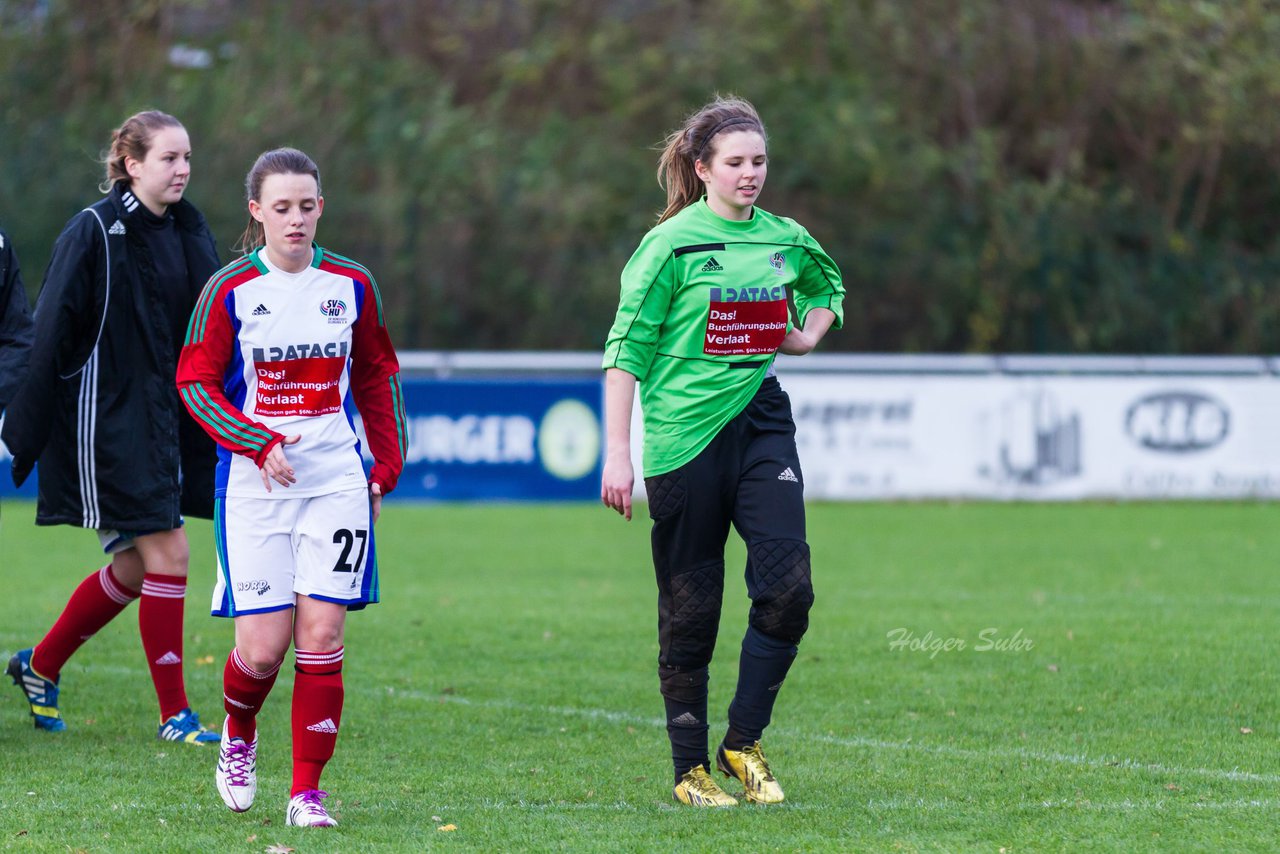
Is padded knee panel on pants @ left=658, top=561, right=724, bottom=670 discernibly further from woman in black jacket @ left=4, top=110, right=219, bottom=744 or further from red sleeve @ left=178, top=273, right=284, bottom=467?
woman in black jacket @ left=4, top=110, right=219, bottom=744

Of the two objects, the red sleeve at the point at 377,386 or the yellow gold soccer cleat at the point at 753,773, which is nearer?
the red sleeve at the point at 377,386

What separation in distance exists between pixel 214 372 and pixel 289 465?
365 mm

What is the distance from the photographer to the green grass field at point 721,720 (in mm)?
4906

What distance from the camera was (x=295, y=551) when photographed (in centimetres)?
495

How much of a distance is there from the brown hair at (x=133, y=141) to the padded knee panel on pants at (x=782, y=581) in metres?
2.60

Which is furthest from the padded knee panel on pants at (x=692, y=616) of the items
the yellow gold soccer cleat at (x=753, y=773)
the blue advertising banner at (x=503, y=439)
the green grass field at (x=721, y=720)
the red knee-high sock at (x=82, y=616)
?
the blue advertising banner at (x=503, y=439)

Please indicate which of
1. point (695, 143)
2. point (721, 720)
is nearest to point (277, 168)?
point (695, 143)

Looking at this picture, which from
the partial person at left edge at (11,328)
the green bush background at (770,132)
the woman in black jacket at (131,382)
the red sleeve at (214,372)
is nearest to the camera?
the red sleeve at (214,372)

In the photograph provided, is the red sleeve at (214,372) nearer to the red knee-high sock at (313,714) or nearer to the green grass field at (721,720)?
the red knee-high sock at (313,714)

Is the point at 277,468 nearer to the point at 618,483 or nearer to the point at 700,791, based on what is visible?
the point at 618,483

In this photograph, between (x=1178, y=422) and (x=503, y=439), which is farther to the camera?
(x=1178, y=422)

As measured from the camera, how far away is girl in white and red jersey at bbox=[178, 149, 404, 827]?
4.89 metres

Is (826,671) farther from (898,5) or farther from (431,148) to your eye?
(898,5)

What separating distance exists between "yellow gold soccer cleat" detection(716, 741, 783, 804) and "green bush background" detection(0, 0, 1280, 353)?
16.0m
